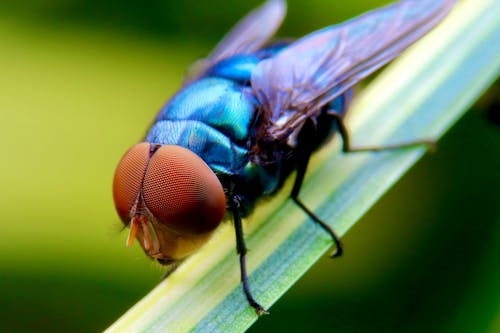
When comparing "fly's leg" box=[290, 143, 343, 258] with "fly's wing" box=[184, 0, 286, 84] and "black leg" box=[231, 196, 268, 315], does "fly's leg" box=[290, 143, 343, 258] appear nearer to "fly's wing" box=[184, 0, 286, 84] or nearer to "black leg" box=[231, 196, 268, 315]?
"black leg" box=[231, 196, 268, 315]

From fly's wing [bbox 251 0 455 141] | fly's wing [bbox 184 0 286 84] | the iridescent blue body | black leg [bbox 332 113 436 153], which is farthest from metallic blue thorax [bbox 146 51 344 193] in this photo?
fly's wing [bbox 184 0 286 84]

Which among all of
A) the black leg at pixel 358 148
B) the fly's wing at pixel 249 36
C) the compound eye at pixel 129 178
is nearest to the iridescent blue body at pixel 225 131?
the compound eye at pixel 129 178

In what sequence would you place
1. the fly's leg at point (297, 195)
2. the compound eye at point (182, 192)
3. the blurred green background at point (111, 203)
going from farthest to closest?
1. the blurred green background at point (111, 203)
2. the fly's leg at point (297, 195)
3. the compound eye at point (182, 192)

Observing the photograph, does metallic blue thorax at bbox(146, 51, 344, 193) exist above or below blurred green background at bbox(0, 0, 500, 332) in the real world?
above

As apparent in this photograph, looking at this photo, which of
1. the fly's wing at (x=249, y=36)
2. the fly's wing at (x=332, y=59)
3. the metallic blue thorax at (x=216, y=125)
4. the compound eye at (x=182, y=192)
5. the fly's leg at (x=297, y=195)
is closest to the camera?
the compound eye at (x=182, y=192)

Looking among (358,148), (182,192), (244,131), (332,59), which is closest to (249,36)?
(332,59)

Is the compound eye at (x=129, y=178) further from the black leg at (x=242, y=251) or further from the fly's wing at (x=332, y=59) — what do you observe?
the fly's wing at (x=332, y=59)

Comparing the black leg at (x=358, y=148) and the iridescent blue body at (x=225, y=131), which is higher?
the iridescent blue body at (x=225, y=131)

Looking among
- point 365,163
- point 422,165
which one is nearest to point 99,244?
point 365,163
